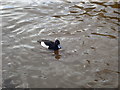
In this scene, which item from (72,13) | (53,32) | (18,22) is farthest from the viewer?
(72,13)

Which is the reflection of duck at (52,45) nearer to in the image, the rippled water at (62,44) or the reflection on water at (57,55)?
the reflection on water at (57,55)

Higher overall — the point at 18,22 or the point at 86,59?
the point at 18,22

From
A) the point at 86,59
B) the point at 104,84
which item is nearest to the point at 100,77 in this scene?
the point at 104,84

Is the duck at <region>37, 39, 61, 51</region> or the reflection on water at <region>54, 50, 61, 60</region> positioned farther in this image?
the duck at <region>37, 39, 61, 51</region>

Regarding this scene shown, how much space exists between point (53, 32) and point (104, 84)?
4229 millimetres

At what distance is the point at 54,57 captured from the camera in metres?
9.42

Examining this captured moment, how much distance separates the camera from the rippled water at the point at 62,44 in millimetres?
8164

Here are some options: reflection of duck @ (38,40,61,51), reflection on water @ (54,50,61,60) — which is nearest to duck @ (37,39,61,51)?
reflection of duck @ (38,40,61,51)

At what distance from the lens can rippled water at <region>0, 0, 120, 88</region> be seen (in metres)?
8.16

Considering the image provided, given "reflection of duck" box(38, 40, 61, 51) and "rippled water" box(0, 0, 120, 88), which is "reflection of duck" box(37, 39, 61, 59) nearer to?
"reflection of duck" box(38, 40, 61, 51)

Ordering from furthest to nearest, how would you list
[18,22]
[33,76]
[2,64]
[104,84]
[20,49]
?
[18,22]
[20,49]
[2,64]
[33,76]
[104,84]

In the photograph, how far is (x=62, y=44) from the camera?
10.2 m

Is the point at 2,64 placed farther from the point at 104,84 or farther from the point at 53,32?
the point at 104,84

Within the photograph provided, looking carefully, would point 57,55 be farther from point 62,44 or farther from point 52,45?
point 62,44
